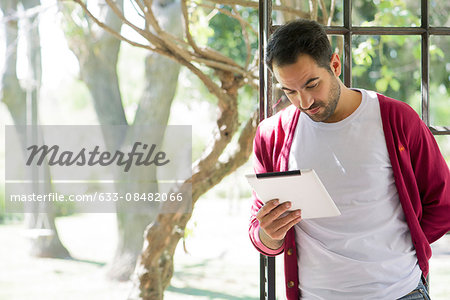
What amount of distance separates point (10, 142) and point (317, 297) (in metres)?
10.6

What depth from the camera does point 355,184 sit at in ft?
3.80

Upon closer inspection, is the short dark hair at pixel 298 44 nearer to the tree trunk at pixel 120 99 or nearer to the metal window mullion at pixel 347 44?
the metal window mullion at pixel 347 44

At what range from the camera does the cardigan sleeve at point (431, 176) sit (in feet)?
3.83

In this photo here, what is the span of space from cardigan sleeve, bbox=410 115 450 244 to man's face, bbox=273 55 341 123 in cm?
19

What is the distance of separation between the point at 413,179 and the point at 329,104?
0.23m

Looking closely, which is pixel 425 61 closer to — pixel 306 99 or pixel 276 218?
pixel 306 99

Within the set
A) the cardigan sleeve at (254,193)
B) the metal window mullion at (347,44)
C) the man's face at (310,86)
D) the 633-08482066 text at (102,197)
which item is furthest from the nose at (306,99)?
the 633-08482066 text at (102,197)

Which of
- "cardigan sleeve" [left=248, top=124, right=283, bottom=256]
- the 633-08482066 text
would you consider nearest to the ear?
"cardigan sleeve" [left=248, top=124, right=283, bottom=256]

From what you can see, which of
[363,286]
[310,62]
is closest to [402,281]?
[363,286]

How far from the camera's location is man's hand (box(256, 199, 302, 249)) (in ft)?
3.62

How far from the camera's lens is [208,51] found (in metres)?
2.47

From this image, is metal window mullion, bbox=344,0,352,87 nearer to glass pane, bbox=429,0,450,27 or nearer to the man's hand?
the man's hand

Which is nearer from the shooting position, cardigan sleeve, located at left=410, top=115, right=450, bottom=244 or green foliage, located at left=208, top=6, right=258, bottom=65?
cardigan sleeve, located at left=410, top=115, right=450, bottom=244

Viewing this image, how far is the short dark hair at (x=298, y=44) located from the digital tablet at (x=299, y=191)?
0.79ft
